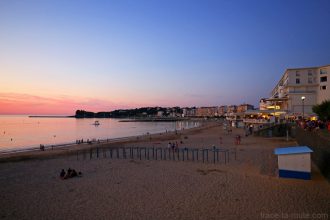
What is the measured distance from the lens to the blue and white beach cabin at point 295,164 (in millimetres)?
12742

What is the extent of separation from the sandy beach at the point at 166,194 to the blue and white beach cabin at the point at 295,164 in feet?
1.58

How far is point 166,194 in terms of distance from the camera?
11.7 m

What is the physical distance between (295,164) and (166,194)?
7.54 meters

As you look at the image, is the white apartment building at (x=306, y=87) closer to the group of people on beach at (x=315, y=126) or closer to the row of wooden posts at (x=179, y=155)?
the group of people on beach at (x=315, y=126)

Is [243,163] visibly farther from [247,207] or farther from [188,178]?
[247,207]

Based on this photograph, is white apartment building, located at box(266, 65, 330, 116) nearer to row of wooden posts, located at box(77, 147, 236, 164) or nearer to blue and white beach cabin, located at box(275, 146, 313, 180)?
row of wooden posts, located at box(77, 147, 236, 164)

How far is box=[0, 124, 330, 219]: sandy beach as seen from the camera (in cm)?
949

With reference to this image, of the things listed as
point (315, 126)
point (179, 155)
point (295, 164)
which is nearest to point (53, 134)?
point (179, 155)

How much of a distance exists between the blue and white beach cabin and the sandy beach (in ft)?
1.58

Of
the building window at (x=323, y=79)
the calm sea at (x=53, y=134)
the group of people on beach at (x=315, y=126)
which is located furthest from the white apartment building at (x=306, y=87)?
the calm sea at (x=53, y=134)

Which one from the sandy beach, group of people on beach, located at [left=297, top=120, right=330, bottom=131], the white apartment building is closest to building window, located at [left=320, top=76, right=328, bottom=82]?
the white apartment building

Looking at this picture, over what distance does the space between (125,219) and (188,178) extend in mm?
6278

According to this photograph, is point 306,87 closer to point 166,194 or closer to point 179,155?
point 179,155

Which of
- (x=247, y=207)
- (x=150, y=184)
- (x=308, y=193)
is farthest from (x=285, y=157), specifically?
(x=150, y=184)
